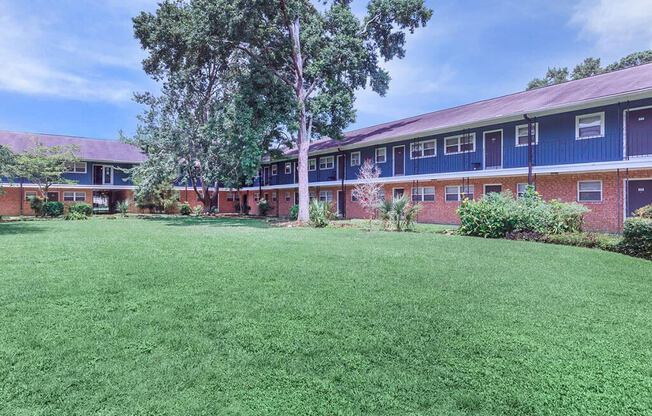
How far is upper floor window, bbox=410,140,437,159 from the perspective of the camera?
68.2ft

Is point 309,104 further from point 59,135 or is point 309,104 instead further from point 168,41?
point 59,135

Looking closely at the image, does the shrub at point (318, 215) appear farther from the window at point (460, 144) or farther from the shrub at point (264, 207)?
the shrub at point (264, 207)

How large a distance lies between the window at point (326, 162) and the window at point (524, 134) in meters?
13.3

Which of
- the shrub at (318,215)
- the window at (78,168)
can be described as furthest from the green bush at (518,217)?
the window at (78,168)

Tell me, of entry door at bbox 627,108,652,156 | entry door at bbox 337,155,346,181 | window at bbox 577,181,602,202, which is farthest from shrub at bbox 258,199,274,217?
entry door at bbox 627,108,652,156

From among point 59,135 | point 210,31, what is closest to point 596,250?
point 210,31

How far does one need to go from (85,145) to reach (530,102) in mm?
38229

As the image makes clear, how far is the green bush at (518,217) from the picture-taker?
11812mm

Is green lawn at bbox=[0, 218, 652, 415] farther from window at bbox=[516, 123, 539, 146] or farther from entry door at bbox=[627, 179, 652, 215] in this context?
window at bbox=[516, 123, 539, 146]

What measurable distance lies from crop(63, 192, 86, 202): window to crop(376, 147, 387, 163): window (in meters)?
28.3

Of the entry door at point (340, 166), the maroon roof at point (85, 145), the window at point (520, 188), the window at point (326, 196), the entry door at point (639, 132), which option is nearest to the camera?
the entry door at point (639, 132)

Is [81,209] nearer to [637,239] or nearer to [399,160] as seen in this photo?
[399,160]

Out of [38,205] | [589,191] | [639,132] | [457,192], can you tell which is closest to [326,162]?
[457,192]

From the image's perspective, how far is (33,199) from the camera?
26234mm
